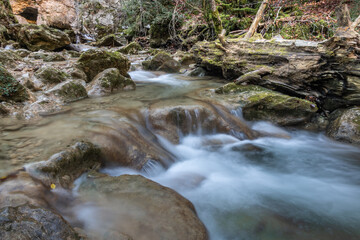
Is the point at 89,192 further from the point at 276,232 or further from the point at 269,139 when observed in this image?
the point at 269,139

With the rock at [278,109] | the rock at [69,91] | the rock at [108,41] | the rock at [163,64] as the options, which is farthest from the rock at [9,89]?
the rock at [108,41]

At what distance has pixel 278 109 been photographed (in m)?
4.75

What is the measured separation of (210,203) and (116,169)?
1349 mm

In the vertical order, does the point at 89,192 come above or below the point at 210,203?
above

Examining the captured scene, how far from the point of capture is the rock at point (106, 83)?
556 centimetres

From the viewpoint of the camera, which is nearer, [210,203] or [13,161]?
[13,161]

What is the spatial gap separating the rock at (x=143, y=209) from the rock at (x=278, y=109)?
3.32 metres

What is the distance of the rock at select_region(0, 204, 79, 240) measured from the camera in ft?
4.10

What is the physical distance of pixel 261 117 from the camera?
4855mm

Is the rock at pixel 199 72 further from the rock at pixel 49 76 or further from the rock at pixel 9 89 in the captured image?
the rock at pixel 9 89

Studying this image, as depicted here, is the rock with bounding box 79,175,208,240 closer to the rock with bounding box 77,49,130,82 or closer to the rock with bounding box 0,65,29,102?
the rock with bounding box 0,65,29,102

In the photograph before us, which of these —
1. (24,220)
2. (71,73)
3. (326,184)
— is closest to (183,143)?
(326,184)

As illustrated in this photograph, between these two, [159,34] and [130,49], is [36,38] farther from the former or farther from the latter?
[159,34]

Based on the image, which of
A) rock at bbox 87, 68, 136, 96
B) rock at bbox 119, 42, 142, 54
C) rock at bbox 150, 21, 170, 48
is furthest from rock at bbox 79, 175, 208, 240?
rock at bbox 150, 21, 170, 48
